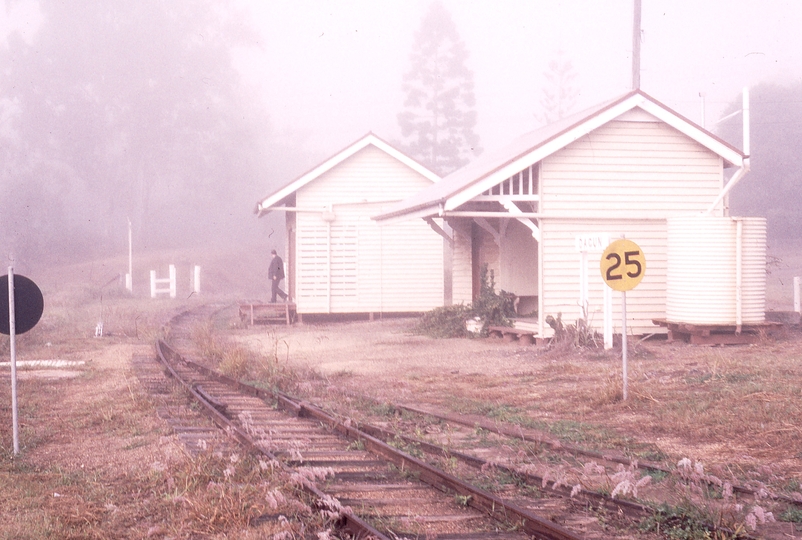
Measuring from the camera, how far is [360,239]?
25.6m

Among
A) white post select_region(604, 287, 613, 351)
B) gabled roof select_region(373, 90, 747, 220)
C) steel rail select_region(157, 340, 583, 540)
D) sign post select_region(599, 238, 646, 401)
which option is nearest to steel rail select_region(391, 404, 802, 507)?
steel rail select_region(157, 340, 583, 540)

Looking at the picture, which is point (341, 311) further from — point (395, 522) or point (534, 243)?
point (395, 522)

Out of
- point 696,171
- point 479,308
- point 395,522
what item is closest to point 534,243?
point 479,308

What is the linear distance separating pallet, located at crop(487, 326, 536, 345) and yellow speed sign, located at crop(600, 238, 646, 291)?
727cm

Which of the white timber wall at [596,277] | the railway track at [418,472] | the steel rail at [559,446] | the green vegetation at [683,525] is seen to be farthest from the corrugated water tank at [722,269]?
the green vegetation at [683,525]

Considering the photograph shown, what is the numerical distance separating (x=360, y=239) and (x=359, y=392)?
47.1 feet

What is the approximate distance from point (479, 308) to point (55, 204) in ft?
203

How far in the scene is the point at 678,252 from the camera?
15523 mm

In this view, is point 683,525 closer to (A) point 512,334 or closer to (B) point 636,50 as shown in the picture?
(A) point 512,334

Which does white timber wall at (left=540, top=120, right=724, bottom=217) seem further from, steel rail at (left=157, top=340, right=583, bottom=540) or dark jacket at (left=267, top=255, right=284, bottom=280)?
dark jacket at (left=267, top=255, right=284, bottom=280)

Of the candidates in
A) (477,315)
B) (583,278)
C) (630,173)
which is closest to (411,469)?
(583,278)

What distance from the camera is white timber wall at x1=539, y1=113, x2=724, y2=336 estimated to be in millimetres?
16828

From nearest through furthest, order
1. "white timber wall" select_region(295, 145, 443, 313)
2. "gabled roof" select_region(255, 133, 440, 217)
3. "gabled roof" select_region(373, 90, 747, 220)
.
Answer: "gabled roof" select_region(373, 90, 747, 220)
"gabled roof" select_region(255, 133, 440, 217)
"white timber wall" select_region(295, 145, 443, 313)

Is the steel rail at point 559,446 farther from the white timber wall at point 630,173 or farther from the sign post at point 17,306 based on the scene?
the white timber wall at point 630,173
